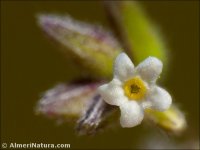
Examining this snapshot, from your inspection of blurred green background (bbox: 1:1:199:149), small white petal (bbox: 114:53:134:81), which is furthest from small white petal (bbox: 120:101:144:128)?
blurred green background (bbox: 1:1:199:149)

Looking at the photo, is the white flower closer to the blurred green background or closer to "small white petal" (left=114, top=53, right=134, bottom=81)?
"small white petal" (left=114, top=53, right=134, bottom=81)

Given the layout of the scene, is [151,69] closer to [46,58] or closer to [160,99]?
[160,99]

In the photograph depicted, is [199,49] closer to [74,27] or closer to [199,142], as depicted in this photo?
[199,142]

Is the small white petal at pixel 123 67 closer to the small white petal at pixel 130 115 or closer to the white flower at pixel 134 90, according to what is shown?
the white flower at pixel 134 90

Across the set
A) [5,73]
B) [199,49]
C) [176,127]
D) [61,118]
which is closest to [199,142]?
[176,127]

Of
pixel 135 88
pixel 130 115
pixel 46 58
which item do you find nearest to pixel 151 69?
pixel 135 88
